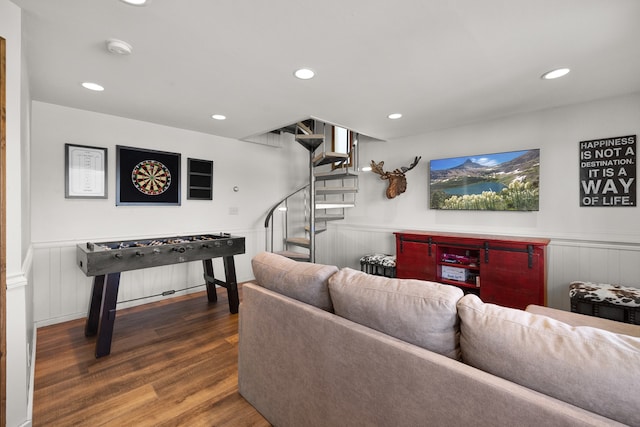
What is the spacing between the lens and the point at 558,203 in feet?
10.4

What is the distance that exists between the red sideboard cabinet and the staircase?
115cm

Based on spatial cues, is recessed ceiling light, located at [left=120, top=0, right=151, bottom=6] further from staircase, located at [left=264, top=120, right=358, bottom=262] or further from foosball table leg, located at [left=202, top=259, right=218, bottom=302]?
foosball table leg, located at [left=202, top=259, right=218, bottom=302]

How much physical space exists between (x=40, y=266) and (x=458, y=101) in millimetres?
4553

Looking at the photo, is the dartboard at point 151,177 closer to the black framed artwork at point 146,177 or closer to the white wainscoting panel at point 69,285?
the black framed artwork at point 146,177

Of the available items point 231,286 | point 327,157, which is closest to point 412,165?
point 327,157

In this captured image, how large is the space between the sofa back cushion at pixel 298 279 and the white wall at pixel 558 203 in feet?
9.88

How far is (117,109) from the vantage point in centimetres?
307

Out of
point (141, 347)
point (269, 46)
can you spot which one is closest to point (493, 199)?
point (269, 46)

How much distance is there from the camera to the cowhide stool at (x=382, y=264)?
3.94 metres

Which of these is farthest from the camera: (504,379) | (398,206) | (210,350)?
(398,206)

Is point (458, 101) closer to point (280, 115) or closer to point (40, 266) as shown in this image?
point (280, 115)

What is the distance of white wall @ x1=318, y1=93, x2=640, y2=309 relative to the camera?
2.83m

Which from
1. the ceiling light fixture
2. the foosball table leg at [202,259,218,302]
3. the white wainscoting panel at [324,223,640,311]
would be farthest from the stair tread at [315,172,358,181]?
the ceiling light fixture

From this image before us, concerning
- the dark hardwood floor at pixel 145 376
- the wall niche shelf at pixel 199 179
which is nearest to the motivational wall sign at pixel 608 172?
the dark hardwood floor at pixel 145 376
